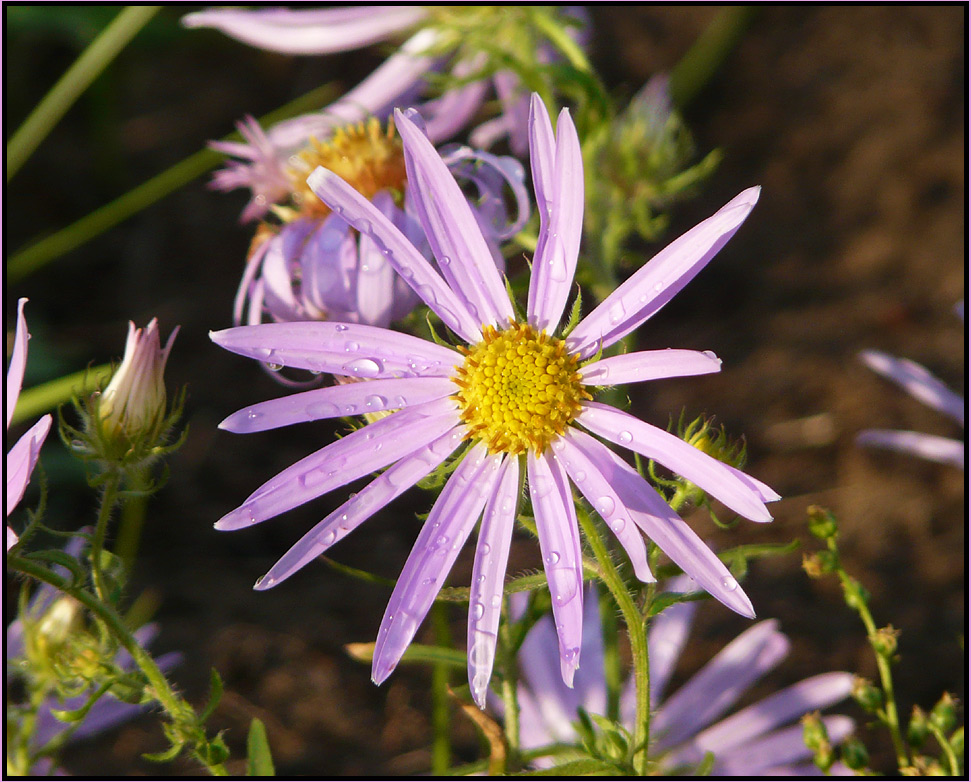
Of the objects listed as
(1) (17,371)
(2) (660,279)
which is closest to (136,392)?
(1) (17,371)

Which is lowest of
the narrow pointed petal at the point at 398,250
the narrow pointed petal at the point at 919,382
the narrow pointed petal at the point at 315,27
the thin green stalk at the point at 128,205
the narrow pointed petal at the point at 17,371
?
the narrow pointed petal at the point at 17,371

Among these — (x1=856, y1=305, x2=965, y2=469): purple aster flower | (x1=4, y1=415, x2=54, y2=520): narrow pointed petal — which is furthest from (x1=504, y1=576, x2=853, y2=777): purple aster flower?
(x1=4, y1=415, x2=54, y2=520): narrow pointed petal

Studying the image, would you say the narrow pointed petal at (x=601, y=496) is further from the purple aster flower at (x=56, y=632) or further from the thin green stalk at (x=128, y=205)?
the thin green stalk at (x=128, y=205)

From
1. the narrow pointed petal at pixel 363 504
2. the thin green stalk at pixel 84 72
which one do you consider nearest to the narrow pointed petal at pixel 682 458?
the narrow pointed petal at pixel 363 504

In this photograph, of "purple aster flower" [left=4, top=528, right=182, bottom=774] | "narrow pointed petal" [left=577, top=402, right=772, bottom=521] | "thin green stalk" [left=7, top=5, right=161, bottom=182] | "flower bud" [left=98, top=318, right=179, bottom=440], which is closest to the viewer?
"narrow pointed petal" [left=577, top=402, right=772, bottom=521]

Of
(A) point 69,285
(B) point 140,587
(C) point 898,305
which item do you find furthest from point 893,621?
(A) point 69,285

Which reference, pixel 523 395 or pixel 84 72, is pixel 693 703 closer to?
pixel 523 395

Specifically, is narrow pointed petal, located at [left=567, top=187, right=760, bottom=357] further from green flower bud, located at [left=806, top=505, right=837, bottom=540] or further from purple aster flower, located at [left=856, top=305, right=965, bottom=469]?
purple aster flower, located at [left=856, top=305, right=965, bottom=469]
